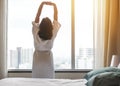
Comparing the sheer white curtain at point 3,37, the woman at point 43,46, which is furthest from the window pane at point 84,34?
the sheer white curtain at point 3,37

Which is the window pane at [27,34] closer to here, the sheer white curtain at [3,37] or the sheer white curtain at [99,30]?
the sheer white curtain at [3,37]

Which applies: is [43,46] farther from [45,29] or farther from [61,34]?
[61,34]

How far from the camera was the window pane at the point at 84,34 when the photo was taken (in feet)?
12.9

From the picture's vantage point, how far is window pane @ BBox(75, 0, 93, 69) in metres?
3.93

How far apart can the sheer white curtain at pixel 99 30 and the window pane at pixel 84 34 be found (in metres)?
0.16

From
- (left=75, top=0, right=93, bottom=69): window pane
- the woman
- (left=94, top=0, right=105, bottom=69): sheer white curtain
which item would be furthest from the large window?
the woman

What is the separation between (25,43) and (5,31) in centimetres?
38

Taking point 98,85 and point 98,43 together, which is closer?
point 98,85

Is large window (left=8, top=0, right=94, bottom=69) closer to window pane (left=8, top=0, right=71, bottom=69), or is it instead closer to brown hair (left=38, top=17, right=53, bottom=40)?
window pane (left=8, top=0, right=71, bottom=69)

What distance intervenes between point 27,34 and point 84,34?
92cm

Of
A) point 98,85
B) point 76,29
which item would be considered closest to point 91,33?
point 76,29

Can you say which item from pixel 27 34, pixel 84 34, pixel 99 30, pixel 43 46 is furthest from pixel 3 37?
pixel 99 30

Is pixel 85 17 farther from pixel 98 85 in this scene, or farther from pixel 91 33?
pixel 98 85

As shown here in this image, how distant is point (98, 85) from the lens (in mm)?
1877
